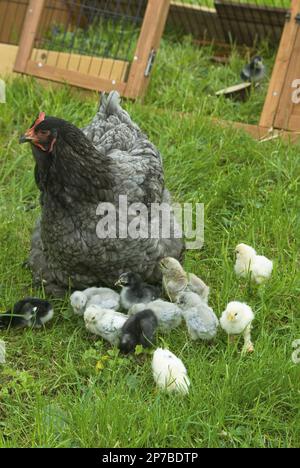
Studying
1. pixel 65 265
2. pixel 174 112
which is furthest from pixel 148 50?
pixel 65 265

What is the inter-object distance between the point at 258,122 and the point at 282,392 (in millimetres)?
2885

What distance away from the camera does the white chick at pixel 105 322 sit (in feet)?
12.3

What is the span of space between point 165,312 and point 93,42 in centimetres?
363

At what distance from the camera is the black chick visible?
3.70 metres

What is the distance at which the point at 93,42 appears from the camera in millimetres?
6773

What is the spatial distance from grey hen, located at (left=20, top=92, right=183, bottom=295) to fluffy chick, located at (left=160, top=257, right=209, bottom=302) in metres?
0.11

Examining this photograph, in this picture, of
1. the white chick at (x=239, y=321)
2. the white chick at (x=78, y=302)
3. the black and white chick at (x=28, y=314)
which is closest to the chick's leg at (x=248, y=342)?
the white chick at (x=239, y=321)

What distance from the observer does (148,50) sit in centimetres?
583

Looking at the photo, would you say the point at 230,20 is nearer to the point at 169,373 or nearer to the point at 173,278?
the point at 173,278

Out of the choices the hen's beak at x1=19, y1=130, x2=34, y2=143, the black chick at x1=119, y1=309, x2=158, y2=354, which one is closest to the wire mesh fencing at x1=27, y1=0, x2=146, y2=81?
the hen's beak at x1=19, y1=130, x2=34, y2=143

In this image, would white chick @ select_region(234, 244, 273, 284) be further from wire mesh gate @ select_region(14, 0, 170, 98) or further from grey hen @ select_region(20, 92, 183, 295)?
wire mesh gate @ select_region(14, 0, 170, 98)

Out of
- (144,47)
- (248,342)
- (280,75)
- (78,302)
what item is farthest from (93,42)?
(248,342)
